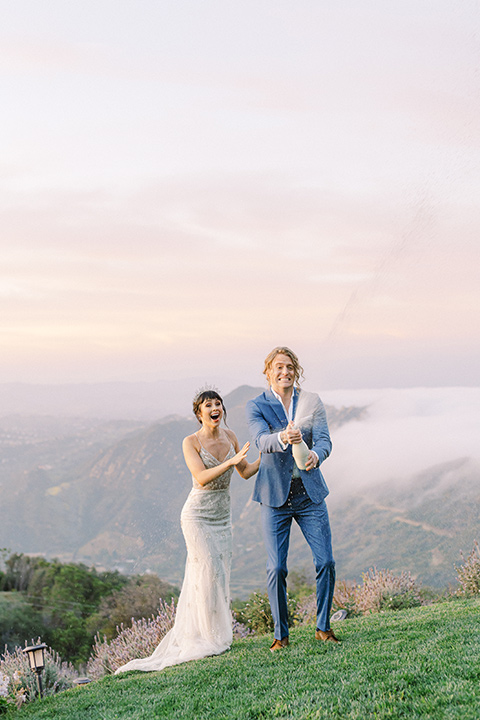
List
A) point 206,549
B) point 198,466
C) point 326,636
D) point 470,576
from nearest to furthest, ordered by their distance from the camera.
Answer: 1. point 326,636
2. point 198,466
3. point 206,549
4. point 470,576

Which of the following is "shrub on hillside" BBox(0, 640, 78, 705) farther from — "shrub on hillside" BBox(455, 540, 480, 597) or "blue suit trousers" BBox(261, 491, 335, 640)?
"shrub on hillside" BBox(455, 540, 480, 597)

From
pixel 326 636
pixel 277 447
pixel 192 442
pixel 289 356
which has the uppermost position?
pixel 289 356

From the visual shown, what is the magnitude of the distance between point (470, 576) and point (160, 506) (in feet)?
307

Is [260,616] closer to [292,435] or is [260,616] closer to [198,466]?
[198,466]

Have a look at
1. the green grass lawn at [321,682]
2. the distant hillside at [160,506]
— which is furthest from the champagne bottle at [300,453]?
the distant hillside at [160,506]

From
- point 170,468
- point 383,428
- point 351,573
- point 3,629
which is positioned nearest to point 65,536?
point 170,468

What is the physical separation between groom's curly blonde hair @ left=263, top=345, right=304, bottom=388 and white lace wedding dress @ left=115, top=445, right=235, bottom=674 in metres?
1.31

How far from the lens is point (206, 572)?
7.32m

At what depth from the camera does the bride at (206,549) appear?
7.15 m

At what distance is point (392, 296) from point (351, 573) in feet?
227

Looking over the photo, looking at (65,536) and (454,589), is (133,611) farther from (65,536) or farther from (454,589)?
(65,536)

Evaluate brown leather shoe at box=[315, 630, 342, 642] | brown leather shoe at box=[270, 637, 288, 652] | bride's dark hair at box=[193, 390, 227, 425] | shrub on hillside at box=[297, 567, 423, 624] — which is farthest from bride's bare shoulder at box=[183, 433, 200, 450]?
shrub on hillside at box=[297, 567, 423, 624]

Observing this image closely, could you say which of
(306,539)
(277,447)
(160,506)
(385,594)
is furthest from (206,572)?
(160,506)

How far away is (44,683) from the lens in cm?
871
